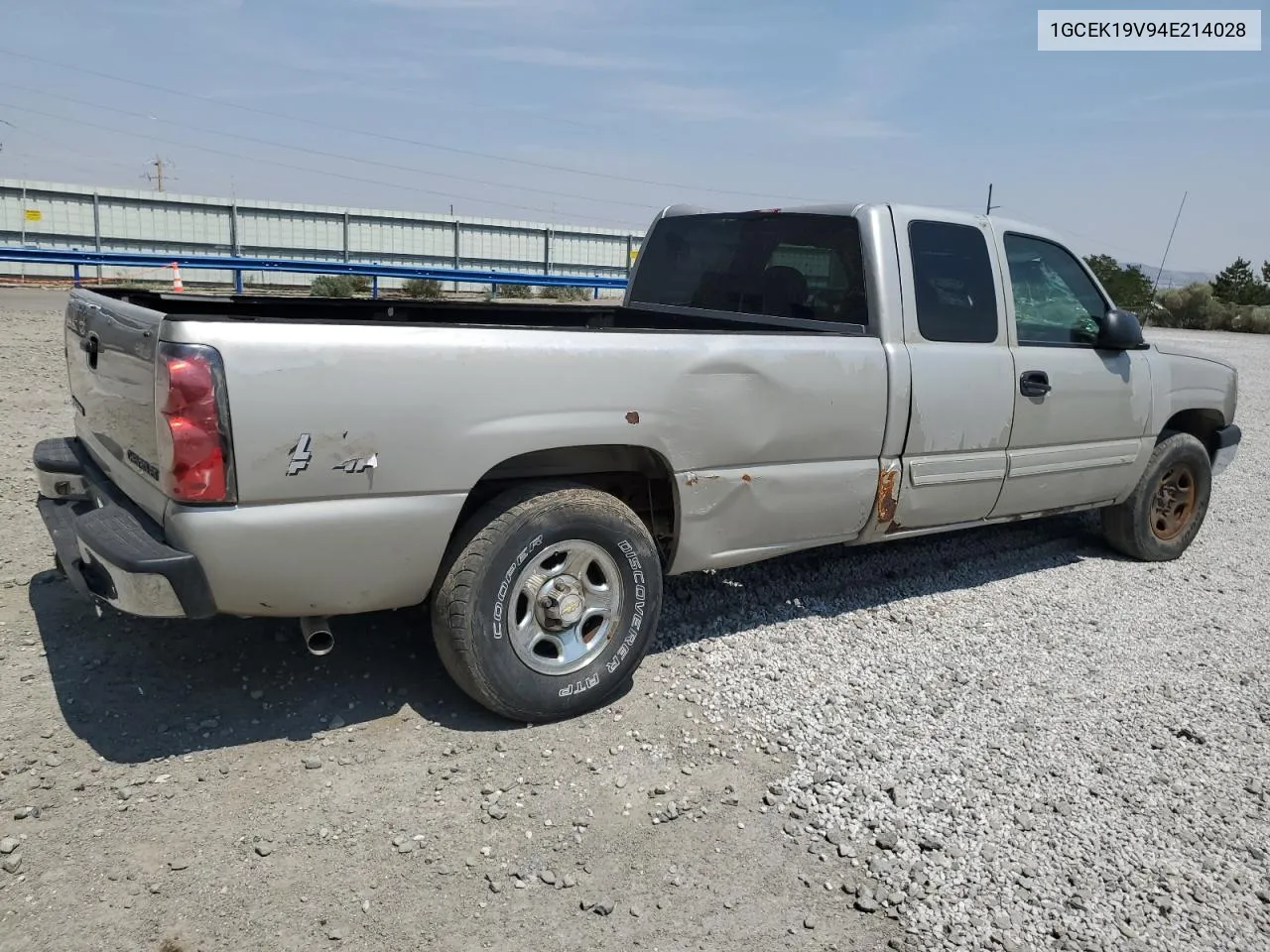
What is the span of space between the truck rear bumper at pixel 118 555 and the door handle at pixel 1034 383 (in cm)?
383

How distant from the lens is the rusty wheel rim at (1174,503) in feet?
20.5

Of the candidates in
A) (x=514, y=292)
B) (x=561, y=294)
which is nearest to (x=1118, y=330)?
(x=514, y=292)

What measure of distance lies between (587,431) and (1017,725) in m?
2.03

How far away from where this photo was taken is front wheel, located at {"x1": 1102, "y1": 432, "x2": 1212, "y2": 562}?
6051mm

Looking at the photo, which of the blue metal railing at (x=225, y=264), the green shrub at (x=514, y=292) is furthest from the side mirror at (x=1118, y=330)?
the green shrub at (x=514, y=292)

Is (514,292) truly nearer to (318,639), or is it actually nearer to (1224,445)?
(1224,445)

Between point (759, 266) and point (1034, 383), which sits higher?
point (759, 266)

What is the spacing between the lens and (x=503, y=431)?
134 inches

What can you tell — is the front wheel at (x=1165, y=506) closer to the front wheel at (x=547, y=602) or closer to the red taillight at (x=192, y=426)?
the front wheel at (x=547, y=602)

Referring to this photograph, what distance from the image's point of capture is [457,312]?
18.2ft

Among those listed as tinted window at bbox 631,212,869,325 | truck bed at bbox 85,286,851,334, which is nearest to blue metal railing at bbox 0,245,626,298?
truck bed at bbox 85,286,851,334

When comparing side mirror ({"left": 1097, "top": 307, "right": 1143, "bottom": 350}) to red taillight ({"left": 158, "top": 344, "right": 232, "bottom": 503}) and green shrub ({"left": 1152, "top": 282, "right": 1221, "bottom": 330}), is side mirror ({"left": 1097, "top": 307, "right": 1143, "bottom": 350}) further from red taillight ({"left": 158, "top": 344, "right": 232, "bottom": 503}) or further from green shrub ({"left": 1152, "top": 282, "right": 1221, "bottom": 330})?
green shrub ({"left": 1152, "top": 282, "right": 1221, "bottom": 330})

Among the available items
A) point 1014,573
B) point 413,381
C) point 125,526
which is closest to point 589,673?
point 413,381

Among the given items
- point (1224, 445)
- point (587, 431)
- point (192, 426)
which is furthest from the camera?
point (1224, 445)
